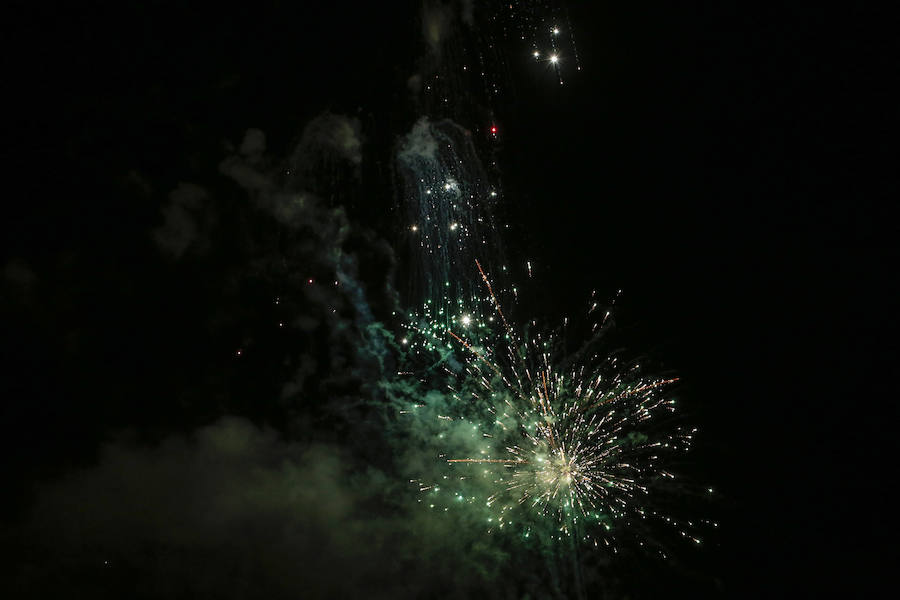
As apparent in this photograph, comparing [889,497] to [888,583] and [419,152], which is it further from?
[419,152]

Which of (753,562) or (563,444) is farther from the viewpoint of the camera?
(753,562)

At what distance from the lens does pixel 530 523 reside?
1794 centimetres

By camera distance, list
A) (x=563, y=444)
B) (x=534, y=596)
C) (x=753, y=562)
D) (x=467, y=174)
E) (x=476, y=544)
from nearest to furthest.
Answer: (x=467, y=174) < (x=563, y=444) < (x=753, y=562) < (x=534, y=596) < (x=476, y=544)

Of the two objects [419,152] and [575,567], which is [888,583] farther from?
[419,152]

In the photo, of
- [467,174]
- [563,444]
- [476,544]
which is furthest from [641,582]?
[467,174]

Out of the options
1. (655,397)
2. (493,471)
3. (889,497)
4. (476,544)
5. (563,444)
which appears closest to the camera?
(655,397)

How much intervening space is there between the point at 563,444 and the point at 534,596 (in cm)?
1090

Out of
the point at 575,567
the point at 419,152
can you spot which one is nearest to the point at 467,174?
the point at 419,152

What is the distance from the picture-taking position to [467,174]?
26.8 ft

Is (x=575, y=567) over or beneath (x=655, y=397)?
beneath

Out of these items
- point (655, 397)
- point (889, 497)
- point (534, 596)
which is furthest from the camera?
point (534, 596)

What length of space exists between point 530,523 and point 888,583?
10.4m

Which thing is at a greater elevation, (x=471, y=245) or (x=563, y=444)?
(x=471, y=245)

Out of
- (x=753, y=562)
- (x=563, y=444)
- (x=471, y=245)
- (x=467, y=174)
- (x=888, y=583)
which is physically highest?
(x=467, y=174)
